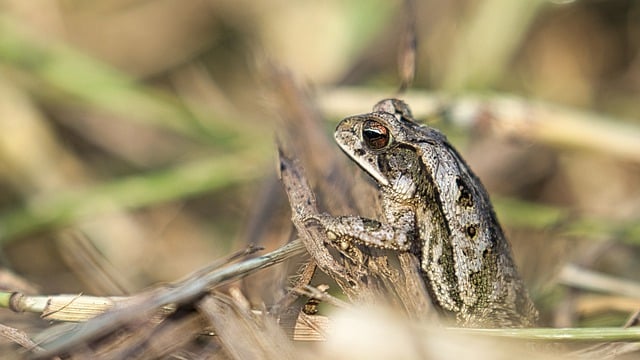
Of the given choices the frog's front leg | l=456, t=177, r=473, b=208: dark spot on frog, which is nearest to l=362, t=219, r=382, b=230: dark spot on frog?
the frog's front leg

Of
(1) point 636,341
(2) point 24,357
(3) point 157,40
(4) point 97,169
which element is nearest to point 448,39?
(3) point 157,40

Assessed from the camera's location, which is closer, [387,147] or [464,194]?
[464,194]

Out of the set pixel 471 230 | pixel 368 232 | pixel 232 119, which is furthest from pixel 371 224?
pixel 232 119

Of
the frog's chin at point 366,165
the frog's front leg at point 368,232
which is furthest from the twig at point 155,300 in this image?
the frog's chin at point 366,165

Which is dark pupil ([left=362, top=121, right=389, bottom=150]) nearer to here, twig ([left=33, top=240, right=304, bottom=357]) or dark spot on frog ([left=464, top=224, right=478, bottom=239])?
dark spot on frog ([left=464, top=224, right=478, bottom=239])

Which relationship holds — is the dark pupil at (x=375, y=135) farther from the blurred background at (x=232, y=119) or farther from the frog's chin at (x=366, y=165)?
the blurred background at (x=232, y=119)

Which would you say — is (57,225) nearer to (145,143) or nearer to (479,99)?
(145,143)

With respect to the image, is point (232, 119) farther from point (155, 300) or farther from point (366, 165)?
point (155, 300)
